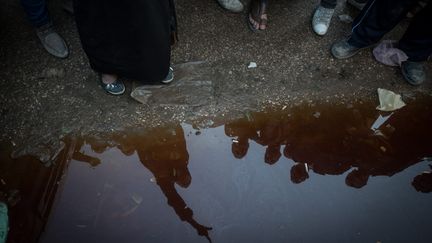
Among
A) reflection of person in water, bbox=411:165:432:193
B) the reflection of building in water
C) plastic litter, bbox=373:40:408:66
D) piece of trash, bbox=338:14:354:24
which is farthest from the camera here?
piece of trash, bbox=338:14:354:24

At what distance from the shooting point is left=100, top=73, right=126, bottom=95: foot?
2.46m

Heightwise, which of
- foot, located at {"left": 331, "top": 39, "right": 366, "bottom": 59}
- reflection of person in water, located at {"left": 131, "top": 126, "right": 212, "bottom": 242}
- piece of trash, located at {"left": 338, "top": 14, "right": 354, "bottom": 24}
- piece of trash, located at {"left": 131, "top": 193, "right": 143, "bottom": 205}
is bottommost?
piece of trash, located at {"left": 131, "top": 193, "right": 143, "bottom": 205}

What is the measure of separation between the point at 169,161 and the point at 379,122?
1.74m

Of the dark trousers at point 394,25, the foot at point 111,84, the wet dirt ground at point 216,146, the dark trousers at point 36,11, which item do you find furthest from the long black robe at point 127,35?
the dark trousers at point 394,25

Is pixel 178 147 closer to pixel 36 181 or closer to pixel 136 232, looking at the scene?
pixel 136 232

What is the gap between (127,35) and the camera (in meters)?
2.04

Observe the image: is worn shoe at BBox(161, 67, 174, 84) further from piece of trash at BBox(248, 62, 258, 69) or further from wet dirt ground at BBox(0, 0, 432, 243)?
piece of trash at BBox(248, 62, 258, 69)

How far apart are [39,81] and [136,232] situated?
1.42m

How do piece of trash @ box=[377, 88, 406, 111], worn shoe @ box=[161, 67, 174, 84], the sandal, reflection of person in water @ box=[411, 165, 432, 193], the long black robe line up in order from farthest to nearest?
the sandal < piece of trash @ box=[377, 88, 406, 111] < worn shoe @ box=[161, 67, 174, 84] < reflection of person in water @ box=[411, 165, 432, 193] < the long black robe

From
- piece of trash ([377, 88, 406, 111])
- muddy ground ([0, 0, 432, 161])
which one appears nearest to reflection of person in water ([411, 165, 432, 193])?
piece of trash ([377, 88, 406, 111])

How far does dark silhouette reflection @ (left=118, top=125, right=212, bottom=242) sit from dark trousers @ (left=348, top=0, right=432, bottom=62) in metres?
1.76

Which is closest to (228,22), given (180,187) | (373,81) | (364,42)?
(364,42)

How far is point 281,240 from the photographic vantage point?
6.78ft

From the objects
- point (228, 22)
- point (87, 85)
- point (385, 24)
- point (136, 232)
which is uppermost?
point (385, 24)
